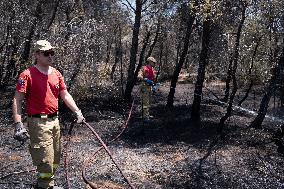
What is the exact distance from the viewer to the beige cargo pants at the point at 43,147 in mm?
5641

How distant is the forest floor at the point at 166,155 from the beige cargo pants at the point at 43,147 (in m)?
1.56

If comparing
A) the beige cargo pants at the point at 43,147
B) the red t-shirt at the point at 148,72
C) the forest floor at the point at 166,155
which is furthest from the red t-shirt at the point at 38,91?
the red t-shirt at the point at 148,72

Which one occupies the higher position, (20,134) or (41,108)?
(41,108)

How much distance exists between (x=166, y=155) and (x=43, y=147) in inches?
178

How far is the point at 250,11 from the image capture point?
1250 cm

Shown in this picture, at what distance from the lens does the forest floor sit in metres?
7.96

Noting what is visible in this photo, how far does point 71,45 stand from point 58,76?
27.9 ft

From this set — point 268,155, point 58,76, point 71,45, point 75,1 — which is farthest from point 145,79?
point 75,1

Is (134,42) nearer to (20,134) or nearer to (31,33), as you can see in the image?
(31,33)

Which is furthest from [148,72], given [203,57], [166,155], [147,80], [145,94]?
[166,155]

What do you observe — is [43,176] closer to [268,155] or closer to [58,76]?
[58,76]

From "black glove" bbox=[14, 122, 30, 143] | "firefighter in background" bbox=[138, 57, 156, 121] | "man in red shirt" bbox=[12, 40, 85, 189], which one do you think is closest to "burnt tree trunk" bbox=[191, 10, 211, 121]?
"firefighter in background" bbox=[138, 57, 156, 121]

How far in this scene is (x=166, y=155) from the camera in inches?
382

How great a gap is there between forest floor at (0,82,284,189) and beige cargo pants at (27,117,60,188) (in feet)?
5.13
